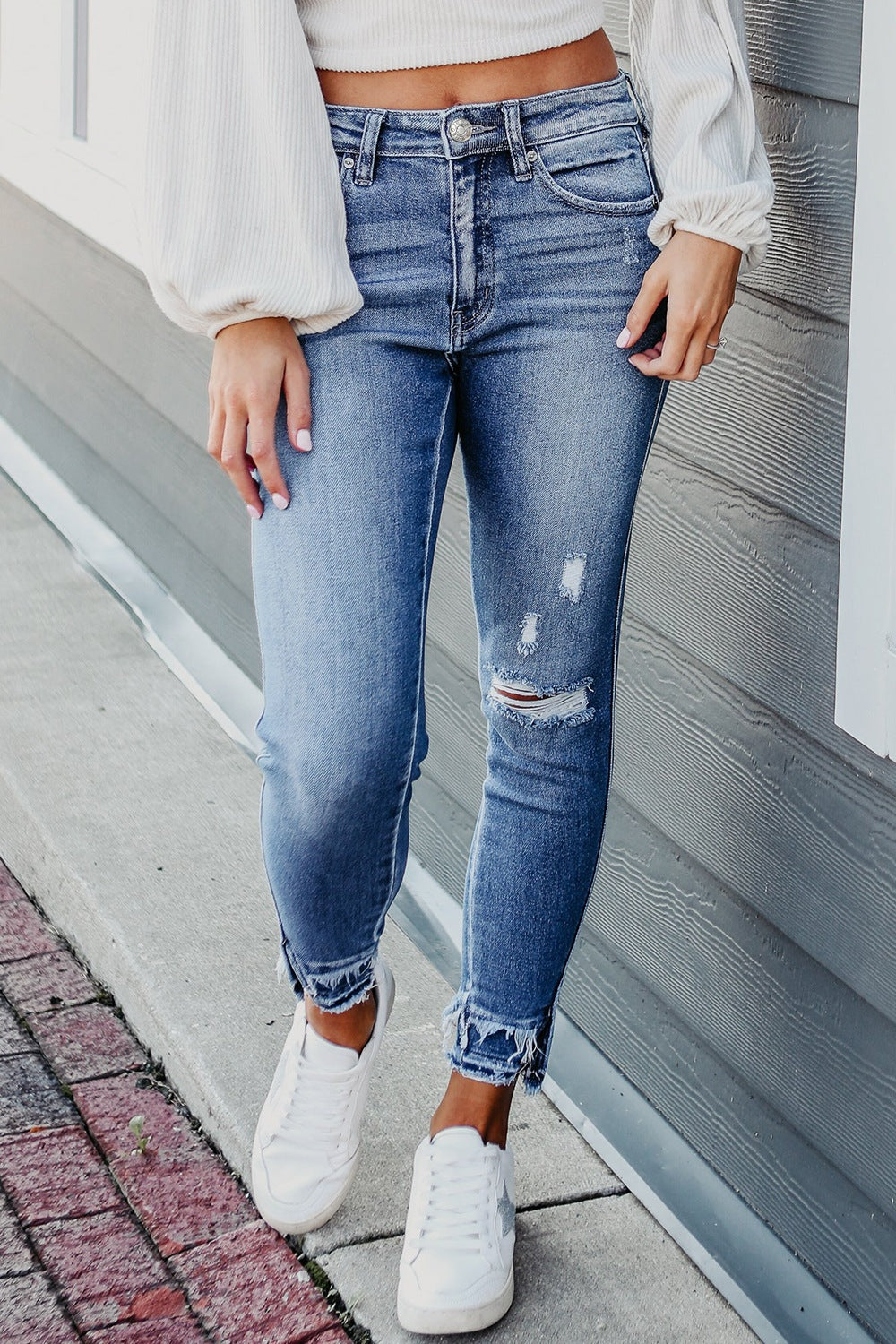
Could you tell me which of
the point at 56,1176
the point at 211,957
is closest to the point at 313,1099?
the point at 56,1176

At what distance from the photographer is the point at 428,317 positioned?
135cm

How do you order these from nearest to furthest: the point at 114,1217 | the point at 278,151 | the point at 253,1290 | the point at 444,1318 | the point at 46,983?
the point at 278,151, the point at 444,1318, the point at 253,1290, the point at 114,1217, the point at 46,983

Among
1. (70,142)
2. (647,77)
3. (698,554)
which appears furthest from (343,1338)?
(70,142)

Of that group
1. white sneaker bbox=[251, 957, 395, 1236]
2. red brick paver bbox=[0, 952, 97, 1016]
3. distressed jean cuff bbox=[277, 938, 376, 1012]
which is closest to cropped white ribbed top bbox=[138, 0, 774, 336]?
distressed jean cuff bbox=[277, 938, 376, 1012]

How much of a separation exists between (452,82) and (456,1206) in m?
1.09

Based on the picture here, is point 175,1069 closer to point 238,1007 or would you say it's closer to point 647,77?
point 238,1007

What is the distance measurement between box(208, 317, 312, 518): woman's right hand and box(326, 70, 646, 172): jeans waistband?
17 centimetres

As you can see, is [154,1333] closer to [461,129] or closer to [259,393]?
[259,393]

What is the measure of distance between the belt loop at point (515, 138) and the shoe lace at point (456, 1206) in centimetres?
97

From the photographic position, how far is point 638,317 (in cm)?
135

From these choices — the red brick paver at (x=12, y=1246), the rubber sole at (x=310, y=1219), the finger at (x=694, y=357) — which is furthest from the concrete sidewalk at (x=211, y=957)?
the finger at (x=694, y=357)

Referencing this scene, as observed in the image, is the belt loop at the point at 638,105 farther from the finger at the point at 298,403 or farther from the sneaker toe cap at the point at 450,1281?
the sneaker toe cap at the point at 450,1281

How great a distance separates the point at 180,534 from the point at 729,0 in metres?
2.24

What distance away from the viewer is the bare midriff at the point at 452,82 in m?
1.33
